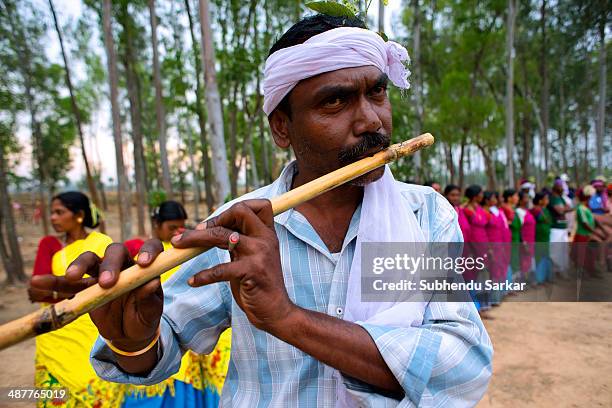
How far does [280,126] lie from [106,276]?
2.70 feet

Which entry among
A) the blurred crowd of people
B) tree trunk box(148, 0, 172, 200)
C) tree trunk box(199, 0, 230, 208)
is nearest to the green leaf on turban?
the blurred crowd of people

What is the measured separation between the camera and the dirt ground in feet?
13.1

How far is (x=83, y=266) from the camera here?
89 cm

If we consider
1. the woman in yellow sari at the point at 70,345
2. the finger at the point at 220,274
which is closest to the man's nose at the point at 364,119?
the finger at the point at 220,274

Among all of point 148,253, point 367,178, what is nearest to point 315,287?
point 367,178

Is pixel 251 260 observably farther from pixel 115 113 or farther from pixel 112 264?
pixel 115 113

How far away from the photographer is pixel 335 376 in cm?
107

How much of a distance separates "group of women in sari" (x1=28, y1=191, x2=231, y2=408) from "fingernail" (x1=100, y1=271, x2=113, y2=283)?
7.45 feet

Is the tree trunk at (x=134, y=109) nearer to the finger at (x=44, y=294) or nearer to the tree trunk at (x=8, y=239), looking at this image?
the tree trunk at (x=8, y=239)

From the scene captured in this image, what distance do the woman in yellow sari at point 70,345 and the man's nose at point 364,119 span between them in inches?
88.7

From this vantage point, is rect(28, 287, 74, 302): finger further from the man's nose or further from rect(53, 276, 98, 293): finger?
the man's nose

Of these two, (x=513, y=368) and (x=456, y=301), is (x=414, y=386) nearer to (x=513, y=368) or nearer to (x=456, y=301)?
(x=456, y=301)

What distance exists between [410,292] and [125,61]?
15823 mm

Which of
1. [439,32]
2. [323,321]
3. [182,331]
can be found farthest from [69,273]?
[439,32]
